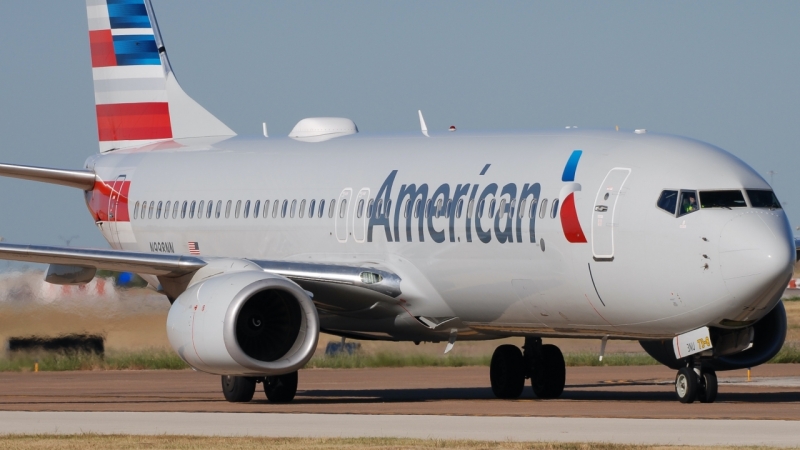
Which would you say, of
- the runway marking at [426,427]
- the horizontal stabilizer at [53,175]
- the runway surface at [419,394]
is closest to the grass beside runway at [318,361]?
the runway surface at [419,394]

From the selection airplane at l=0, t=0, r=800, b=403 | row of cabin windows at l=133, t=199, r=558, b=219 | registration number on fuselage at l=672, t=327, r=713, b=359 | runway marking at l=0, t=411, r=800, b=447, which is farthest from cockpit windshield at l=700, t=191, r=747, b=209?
runway marking at l=0, t=411, r=800, b=447

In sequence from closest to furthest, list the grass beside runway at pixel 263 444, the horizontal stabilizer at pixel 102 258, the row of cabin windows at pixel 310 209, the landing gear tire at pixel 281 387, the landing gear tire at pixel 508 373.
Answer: the grass beside runway at pixel 263 444 → the row of cabin windows at pixel 310 209 → the horizontal stabilizer at pixel 102 258 → the landing gear tire at pixel 281 387 → the landing gear tire at pixel 508 373

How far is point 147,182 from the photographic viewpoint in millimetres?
28688

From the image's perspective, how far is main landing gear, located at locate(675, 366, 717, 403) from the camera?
20.2 m

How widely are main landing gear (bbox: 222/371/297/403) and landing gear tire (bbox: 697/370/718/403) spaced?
20.9 feet

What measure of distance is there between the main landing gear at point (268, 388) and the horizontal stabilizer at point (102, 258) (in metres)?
1.87

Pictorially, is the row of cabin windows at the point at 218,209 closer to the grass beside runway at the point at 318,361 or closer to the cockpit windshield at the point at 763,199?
the grass beside runway at the point at 318,361

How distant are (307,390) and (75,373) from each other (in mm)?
8927

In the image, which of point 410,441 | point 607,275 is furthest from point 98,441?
point 607,275

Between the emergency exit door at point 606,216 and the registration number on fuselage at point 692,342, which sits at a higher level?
the emergency exit door at point 606,216

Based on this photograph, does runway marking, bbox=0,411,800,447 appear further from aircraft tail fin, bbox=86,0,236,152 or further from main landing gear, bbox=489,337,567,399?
aircraft tail fin, bbox=86,0,236,152

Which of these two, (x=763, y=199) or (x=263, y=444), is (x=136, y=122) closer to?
(x=763, y=199)

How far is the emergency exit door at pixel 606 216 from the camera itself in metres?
19.9

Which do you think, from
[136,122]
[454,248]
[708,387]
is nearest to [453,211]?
[454,248]
